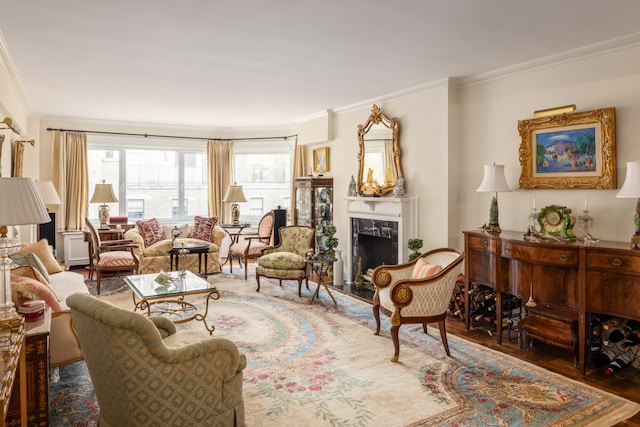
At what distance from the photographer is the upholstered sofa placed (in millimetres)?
6688

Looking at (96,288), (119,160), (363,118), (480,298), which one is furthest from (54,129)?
(480,298)

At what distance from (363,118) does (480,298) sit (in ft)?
9.86

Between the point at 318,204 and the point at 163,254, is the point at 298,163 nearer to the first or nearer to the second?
the point at 318,204

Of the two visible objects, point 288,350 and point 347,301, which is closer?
point 288,350

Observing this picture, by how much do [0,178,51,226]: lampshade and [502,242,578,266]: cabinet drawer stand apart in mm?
3534

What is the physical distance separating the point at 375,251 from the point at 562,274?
2.88 meters

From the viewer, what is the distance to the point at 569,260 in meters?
3.47

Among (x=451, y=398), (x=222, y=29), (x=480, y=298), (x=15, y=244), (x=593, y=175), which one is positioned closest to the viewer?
(x=15, y=244)

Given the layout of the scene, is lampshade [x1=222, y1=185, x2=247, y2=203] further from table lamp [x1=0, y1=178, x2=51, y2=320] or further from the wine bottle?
the wine bottle

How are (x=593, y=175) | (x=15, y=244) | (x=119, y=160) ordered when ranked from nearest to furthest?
(x=15, y=244)
(x=593, y=175)
(x=119, y=160)

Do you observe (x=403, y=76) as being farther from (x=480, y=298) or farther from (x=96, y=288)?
(x=96, y=288)

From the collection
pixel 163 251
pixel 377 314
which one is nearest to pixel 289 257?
pixel 377 314

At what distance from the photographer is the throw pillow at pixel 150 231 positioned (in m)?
7.05

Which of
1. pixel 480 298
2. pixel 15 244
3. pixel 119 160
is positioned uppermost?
pixel 119 160
